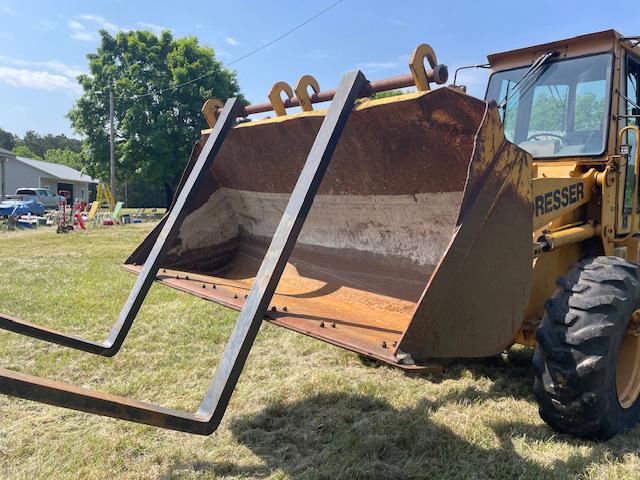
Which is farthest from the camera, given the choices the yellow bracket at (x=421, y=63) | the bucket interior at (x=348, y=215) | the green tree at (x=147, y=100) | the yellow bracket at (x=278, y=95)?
the green tree at (x=147, y=100)

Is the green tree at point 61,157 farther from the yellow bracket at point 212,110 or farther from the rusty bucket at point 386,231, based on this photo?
the yellow bracket at point 212,110

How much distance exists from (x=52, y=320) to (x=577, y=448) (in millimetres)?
4780

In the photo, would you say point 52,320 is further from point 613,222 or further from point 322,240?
point 613,222

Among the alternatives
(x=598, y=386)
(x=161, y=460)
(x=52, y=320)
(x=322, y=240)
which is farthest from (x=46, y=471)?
(x=52, y=320)

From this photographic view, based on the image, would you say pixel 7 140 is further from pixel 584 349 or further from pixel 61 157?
pixel 584 349

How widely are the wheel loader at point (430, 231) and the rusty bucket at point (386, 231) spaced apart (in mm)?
10

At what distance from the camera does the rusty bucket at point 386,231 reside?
7.70ft

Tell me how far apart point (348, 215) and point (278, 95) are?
105 centimetres

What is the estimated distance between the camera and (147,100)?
26625 millimetres

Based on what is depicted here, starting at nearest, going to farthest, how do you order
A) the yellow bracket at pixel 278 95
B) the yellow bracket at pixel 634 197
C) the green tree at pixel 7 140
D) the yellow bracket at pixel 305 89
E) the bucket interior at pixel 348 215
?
the bucket interior at pixel 348 215 → the yellow bracket at pixel 305 89 → the yellow bracket at pixel 278 95 → the yellow bracket at pixel 634 197 → the green tree at pixel 7 140

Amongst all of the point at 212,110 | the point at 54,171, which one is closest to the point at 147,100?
the point at 212,110

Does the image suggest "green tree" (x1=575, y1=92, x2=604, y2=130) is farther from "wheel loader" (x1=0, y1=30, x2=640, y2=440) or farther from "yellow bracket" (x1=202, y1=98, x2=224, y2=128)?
"yellow bracket" (x1=202, y1=98, x2=224, y2=128)

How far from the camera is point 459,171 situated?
10.1 feet

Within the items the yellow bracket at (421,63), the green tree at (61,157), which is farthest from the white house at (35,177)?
the yellow bracket at (421,63)
